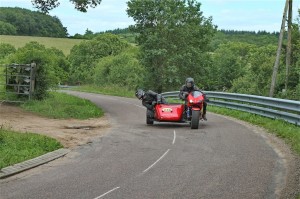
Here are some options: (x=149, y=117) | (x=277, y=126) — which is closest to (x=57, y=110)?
(x=149, y=117)

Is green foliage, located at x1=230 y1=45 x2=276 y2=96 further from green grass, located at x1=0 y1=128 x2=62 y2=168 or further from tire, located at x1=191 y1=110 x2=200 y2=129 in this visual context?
green grass, located at x1=0 y1=128 x2=62 y2=168

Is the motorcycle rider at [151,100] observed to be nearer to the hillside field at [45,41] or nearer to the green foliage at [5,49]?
the green foliage at [5,49]

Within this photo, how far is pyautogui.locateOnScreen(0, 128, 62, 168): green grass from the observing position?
32.2 feet

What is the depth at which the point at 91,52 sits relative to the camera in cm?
10531

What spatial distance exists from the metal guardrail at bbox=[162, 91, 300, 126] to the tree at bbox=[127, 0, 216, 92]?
21666 mm

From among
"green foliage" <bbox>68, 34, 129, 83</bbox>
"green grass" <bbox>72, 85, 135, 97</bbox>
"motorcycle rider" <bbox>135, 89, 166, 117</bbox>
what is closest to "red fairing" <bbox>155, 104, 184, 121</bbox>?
"motorcycle rider" <bbox>135, 89, 166, 117</bbox>

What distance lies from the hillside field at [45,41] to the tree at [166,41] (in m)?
68.0

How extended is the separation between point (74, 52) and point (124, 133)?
98466mm

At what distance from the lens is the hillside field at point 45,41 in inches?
4422

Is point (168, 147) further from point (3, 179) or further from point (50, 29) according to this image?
point (50, 29)

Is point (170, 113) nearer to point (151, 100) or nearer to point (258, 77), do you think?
point (151, 100)

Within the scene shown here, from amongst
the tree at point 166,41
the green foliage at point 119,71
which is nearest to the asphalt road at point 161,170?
the tree at point 166,41

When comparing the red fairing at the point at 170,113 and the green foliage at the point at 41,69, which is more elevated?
the green foliage at the point at 41,69

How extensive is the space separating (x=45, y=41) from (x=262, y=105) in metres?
108
